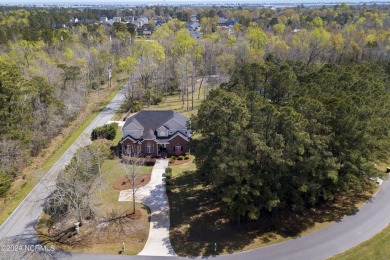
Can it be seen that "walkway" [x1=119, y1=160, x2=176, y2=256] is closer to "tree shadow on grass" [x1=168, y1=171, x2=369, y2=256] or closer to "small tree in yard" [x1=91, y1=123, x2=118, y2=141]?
"tree shadow on grass" [x1=168, y1=171, x2=369, y2=256]

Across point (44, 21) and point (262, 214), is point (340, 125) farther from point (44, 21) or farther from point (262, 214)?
point (44, 21)

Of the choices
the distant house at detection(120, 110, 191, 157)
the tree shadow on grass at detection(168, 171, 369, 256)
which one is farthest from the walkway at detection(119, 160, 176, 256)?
the distant house at detection(120, 110, 191, 157)

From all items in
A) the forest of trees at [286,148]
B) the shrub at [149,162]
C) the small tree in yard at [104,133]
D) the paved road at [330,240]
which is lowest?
the shrub at [149,162]

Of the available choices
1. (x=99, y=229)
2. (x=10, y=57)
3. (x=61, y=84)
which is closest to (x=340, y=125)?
(x=99, y=229)

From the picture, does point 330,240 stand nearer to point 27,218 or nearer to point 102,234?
point 102,234

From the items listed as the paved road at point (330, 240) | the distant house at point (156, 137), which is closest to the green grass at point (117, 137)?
the distant house at point (156, 137)

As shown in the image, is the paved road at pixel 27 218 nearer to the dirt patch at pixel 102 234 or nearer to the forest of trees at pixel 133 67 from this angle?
the dirt patch at pixel 102 234

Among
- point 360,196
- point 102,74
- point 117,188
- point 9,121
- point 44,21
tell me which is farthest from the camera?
point 44,21
